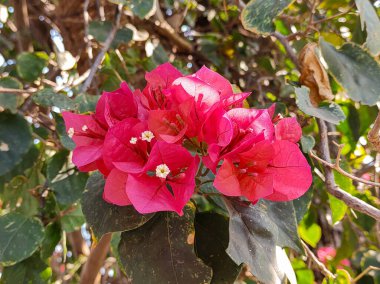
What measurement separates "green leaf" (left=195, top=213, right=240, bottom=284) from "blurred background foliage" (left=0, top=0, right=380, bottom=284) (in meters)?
0.17

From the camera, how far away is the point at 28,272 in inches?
32.7

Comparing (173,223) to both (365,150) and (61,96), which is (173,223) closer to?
(61,96)

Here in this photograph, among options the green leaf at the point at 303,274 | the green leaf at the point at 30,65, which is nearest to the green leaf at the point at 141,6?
the green leaf at the point at 30,65

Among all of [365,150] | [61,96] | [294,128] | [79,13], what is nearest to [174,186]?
[294,128]

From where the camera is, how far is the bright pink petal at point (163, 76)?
0.60m

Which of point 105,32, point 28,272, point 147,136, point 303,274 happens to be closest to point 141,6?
point 105,32

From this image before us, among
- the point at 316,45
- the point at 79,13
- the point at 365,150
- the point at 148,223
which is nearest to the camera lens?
the point at 148,223

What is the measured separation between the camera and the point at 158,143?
1.61ft

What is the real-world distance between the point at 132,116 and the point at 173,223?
0.15 m

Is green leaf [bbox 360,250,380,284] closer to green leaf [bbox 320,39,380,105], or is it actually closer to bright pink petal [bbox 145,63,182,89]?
green leaf [bbox 320,39,380,105]

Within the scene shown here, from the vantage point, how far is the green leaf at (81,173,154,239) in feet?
1.84

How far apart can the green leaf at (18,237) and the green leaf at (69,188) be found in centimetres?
8

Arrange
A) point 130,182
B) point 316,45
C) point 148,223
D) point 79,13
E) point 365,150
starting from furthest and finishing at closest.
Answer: point 79,13
point 365,150
point 316,45
point 148,223
point 130,182

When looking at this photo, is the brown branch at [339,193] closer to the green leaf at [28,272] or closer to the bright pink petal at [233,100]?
the bright pink petal at [233,100]
